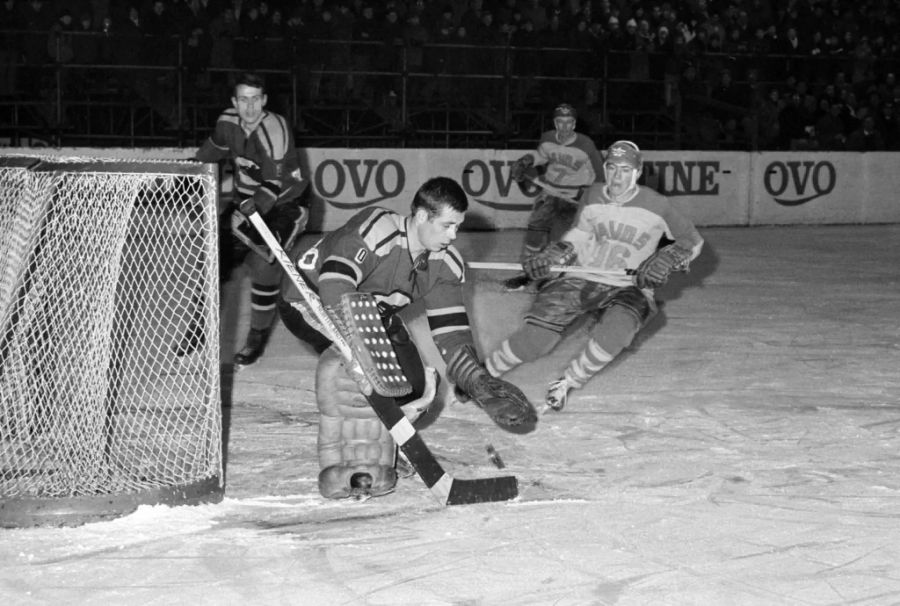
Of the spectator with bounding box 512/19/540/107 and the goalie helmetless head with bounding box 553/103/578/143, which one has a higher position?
the spectator with bounding box 512/19/540/107

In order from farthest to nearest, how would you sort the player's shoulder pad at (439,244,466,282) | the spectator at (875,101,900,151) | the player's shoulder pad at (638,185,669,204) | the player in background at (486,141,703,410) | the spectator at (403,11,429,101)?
the spectator at (875,101,900,151) < the spectator at (403,11,429,101) < the player's shoulder pad at (638,185,669,204) < the player in background at (486,141,703,410) < the player's shoulder pad at (439,244,466,282)

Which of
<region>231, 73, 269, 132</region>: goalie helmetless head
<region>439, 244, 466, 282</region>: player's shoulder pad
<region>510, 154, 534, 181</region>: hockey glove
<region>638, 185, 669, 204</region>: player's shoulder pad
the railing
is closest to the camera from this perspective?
<region>439, 244, 466, 282</region>: player's shoulder pad

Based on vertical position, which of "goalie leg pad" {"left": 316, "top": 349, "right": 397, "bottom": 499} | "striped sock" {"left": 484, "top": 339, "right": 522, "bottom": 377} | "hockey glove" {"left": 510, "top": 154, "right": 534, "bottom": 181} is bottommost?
"striped sock" {"left": 484, "top": 339, "right": 522, "bottom": 377}

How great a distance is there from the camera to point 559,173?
10.0 metres

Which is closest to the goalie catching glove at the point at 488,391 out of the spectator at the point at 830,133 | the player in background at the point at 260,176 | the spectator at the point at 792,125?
the player in background at the point at 260,176

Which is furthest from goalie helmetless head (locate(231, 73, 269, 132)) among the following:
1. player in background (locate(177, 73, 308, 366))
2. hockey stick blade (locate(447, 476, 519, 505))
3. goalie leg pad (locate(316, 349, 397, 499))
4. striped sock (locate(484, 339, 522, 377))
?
hockey stick blade (locate(447, 476, 519, 505))

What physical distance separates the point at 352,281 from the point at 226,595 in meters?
1.22

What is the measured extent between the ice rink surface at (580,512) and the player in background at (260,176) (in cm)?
29

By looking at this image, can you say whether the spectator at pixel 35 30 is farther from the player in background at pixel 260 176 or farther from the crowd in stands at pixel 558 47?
the player in background at pixel 260 176

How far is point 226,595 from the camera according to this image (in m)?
3.51

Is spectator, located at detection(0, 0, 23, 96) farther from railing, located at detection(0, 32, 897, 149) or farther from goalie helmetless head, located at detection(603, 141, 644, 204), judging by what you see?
goalie helmetless head, located at detection(603, 141, 644, 204)

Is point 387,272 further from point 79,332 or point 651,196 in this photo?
point 651,196

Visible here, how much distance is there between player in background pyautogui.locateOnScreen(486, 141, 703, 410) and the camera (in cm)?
628

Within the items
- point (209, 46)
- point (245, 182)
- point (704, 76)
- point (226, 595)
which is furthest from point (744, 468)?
point (704, 76)
